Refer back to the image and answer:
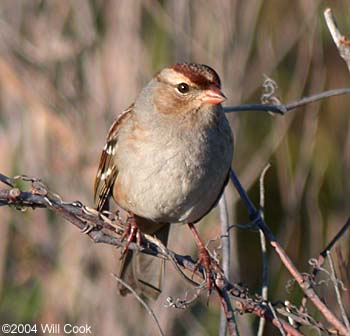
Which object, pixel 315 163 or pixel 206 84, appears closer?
pixel 206 84

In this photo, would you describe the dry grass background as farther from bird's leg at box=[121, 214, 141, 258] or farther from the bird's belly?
bird's leg at box=[121, 214, 141, 258]

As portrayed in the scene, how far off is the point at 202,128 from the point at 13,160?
167cm

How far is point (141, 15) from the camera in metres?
4.25

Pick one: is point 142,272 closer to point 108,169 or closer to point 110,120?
point 108,169

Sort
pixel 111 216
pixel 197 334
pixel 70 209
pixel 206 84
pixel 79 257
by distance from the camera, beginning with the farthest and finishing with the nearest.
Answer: pixel 79 257 → pixel 197 334 → pixel 206 84 → pixel 111 216 → pixel 70 209

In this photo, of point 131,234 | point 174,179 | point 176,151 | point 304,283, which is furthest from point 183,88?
point 304,283

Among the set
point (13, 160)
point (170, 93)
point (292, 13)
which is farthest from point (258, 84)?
point (13, 160)

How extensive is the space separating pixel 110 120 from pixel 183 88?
1203mm

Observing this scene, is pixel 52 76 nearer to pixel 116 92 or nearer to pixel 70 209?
pixel 116 92

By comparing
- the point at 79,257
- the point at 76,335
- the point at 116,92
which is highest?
the point at 116,92

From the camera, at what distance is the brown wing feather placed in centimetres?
337

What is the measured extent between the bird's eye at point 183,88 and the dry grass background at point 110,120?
2.99ft

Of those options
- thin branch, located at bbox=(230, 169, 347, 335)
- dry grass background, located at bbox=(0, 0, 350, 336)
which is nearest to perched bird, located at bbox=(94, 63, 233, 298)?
thin branch, located at bbox=(230, 169, 347, 335)

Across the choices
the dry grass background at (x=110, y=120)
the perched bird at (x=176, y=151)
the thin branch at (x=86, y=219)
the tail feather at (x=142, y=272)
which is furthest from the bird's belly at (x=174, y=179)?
the dry grass background at (x=110, y=120)
